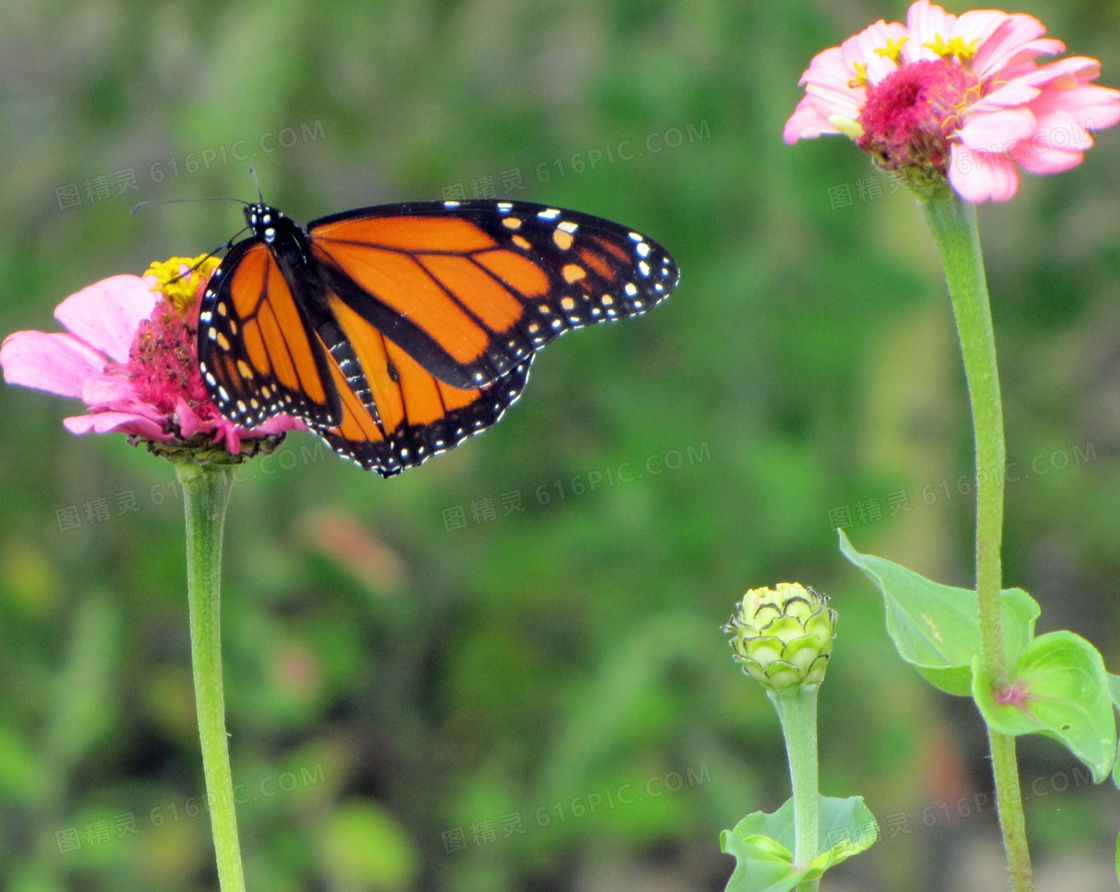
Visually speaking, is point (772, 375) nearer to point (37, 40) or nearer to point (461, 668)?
point (461, 668)

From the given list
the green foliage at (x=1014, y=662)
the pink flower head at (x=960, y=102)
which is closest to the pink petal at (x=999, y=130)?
the pink flower head at (x=960, y=102)

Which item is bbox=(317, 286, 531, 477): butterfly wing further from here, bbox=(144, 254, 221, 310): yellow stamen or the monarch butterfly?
bbox=(144, 254, 221, 310): yellow stamen

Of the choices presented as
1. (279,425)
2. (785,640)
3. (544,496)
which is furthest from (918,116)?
(544,496)

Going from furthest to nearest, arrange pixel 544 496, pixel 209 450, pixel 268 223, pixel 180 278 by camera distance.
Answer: pixel 544 496 → pixel 268 223 → pixel 180 278 → pixel 209 450

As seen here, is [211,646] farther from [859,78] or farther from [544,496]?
[544,496]

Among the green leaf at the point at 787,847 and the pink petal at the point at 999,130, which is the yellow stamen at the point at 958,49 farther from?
the green leaf at the point at 787,847

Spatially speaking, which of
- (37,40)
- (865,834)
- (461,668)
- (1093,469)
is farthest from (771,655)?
(37,40)

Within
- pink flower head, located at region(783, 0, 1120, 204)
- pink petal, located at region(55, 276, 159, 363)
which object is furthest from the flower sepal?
pink flower head, located at region(783, 0, 1120, 204)
